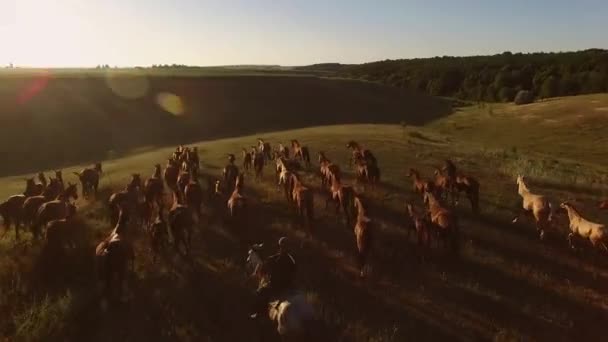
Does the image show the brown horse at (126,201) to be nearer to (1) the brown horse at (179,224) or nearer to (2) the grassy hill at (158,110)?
(1) the brown horse at (179,224)

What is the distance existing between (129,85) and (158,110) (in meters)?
14.9

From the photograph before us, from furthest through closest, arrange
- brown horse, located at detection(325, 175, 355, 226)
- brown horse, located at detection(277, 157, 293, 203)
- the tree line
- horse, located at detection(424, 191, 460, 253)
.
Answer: the tree line, brown horse, located at detection(277, 157, 293, 203), brown horse, located at detection(325, 175, 355, 226), horse, located at detection(424, 191, 460, 253)

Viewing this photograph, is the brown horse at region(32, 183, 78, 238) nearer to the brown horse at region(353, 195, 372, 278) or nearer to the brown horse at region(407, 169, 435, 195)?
the brown horse at region(353, 195, 372, 278)

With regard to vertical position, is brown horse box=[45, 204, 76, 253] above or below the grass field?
above

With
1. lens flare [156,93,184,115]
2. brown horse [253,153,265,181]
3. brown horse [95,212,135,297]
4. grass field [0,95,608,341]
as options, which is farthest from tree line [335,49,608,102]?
brown horse [95,212,135,297]

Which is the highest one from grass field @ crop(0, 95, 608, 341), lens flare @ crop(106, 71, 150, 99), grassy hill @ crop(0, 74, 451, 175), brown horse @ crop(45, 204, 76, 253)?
brown horse @ crop(45, 204, 76, 253)

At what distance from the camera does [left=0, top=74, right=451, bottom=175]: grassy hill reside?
50719 millimetres

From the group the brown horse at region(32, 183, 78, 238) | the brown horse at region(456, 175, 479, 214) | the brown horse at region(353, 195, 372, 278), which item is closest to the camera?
the brown horse at region(353, 195, 372, 278)

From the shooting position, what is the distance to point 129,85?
7944 centimetres

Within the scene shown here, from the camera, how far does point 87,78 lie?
265 ft

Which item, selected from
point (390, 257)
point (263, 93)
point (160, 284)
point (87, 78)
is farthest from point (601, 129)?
point (87, 78)

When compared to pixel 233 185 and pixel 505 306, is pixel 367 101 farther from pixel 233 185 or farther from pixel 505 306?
pixel 505 306

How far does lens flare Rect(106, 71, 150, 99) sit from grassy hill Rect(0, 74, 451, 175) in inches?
5.6

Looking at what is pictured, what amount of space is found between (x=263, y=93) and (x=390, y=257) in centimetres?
7350
